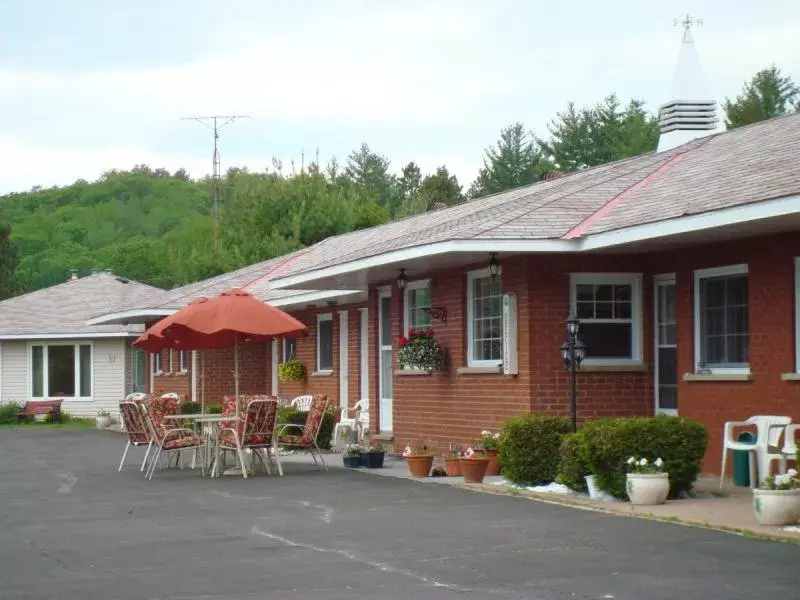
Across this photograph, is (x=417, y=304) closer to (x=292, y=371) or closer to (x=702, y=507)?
(x=702, y=507)

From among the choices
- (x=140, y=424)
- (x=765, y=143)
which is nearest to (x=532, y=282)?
(x=765, y=143)

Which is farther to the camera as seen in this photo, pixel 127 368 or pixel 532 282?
pixel 127 368

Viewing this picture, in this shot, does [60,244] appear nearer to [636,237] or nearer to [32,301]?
[32,301]

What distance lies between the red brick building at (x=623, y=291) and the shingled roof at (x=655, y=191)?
4 cm

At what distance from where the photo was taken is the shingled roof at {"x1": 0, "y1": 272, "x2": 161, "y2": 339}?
4472 cm

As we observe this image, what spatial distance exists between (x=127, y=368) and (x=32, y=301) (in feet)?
22.4

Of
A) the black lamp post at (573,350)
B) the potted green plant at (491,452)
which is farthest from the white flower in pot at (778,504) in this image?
the potted green plant at (491,452)

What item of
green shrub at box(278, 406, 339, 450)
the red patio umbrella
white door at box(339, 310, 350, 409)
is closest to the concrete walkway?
the red patio umbrella

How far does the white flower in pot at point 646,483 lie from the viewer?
13.7 metres

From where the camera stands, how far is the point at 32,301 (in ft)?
164

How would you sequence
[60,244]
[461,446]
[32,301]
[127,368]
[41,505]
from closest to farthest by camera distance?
[41,505], [461,446], [127,368], [32,301], [60,244]

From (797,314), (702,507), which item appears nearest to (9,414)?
(797,314)

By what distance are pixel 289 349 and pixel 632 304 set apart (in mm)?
15122

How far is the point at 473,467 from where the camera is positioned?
16766 millimetres
